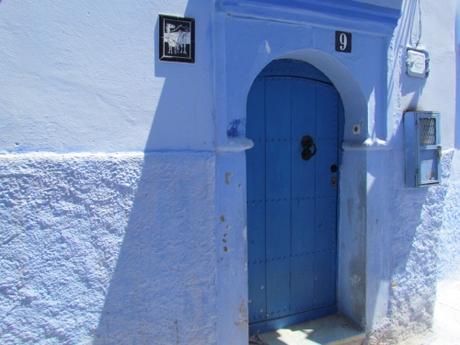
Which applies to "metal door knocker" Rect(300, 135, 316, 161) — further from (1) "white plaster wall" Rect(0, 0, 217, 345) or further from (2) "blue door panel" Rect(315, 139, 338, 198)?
(1) "white plaster wall" Rect(0, 0, 217, 345)

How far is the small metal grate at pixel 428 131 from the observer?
161 inches

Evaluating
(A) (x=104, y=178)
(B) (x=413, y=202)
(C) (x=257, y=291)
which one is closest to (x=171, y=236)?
(A) (x=104, y=178)

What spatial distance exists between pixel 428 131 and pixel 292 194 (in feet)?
4.39

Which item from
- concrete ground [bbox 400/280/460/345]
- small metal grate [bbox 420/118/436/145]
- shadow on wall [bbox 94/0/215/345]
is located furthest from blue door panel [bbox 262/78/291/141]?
concrete ground [bbox 400/280/460/345]

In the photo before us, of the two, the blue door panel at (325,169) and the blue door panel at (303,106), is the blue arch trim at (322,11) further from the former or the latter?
the blue door panel at (325,169)

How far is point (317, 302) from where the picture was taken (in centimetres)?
409

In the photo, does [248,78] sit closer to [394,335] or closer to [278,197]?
[278,197]

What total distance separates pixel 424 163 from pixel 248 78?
1877 millimetres

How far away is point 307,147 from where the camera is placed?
3938mm

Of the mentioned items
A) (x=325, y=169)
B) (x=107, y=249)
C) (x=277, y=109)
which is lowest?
(x=107, y=249)

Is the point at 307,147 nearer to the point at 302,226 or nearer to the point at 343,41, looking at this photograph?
the point at 302,226

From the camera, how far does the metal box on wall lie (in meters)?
4.02

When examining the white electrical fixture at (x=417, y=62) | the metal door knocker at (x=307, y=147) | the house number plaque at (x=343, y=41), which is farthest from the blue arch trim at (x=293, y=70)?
the white electrical fixture at (x=417, y=62)

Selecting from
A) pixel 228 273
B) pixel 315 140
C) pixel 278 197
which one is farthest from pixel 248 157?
pixel 228 273
